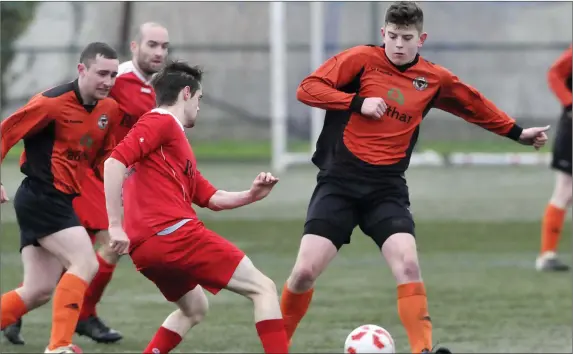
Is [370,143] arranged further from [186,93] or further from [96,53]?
[96,53]

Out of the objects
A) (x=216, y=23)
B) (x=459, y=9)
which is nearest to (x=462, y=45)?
(x=459, y=9)

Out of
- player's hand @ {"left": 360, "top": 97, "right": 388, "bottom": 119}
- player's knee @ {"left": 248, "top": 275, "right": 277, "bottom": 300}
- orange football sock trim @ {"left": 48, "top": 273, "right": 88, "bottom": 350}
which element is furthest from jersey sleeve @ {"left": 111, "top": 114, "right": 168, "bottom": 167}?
orange football sock trim @ {"left": 48, "top": 273, "right": 88, "bottom": 350}

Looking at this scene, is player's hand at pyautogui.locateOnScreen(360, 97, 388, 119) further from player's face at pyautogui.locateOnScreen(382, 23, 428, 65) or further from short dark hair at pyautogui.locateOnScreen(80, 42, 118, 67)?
short dark hair at pyautogui.locateOnScreen(80, 42, 118, 67)

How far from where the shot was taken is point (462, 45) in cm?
2536

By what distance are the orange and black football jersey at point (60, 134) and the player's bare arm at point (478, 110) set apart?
196cm

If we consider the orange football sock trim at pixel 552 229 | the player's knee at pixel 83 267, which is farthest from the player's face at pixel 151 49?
the orange football sock trim at pixel 552 229

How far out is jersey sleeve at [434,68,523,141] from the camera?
Answer: 269 inches

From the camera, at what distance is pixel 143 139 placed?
5.86m

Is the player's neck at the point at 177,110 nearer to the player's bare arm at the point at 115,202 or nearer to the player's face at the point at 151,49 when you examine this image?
the player's bare arm at the point at 115,202

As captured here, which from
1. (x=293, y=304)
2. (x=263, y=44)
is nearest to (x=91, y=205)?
(x=293, y=304)

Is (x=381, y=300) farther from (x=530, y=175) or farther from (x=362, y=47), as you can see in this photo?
(x=530, y=175)

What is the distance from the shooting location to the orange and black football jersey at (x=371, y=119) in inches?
261

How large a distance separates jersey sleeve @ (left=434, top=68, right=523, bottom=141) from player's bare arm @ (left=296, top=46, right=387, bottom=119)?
19.5 inches

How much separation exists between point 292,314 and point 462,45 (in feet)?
63.0
